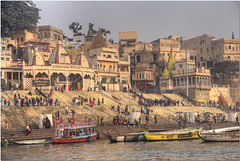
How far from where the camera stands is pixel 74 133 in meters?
35.1

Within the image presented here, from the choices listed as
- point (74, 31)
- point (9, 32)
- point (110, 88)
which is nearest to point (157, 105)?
point (110, 88)

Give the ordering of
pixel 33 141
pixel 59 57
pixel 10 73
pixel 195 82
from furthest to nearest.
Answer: pixel 195 82 → pixel 59 57 → pixel 10 73 → pixel 33 141

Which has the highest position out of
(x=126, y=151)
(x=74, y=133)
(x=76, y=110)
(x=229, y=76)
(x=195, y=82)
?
(x=229, y=76)

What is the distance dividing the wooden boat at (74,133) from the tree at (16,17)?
1846 inches

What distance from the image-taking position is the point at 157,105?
54.9m

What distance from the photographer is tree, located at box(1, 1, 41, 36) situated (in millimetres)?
76562

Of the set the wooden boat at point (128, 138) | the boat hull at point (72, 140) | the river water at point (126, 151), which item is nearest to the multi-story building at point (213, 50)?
the wooden boat at point (128, 138)

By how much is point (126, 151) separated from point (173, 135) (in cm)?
925

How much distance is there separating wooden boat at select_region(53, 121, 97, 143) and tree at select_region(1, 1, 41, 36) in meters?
46.9

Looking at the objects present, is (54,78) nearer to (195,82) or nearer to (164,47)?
(195,82)

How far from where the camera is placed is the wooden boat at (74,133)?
34094 mm

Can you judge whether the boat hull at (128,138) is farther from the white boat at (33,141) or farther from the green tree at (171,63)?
the green tree at (171,63)

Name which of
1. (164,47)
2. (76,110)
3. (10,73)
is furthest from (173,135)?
(164,47)

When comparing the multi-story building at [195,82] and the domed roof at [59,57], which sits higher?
the domed roof at [59,57]
